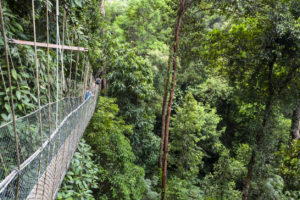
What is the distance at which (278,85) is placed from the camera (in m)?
3.20

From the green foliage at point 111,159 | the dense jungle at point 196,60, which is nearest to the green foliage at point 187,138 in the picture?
the dense jungle at point 196,60

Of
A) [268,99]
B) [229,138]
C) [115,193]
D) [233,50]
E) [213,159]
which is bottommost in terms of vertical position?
[213,159]

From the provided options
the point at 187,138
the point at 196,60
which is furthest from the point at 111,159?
the point at 187,138

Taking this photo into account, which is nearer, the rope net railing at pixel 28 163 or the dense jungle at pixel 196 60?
the rope net railing at pixel 28 163

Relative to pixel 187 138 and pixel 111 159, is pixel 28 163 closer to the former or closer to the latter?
pixel 111 159

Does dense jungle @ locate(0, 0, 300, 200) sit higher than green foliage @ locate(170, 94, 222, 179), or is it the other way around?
dense jungle @ locate(0, 0, 300, 200)

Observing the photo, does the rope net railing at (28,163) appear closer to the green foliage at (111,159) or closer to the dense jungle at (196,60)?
the dense jungle at (196,60)

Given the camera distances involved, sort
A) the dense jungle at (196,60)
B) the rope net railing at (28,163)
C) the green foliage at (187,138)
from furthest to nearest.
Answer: the green foliage at (187,138) → the dense jungle at (196,60) → the rope net railing at (28,163)

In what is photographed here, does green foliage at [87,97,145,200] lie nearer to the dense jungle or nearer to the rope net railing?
the dense jungle

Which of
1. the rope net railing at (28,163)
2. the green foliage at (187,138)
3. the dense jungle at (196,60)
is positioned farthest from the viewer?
the green foliage at (187,138)

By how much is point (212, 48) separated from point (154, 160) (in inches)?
158

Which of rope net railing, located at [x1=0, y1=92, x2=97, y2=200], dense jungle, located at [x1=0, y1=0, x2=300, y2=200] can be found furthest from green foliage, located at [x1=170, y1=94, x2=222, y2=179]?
rope net railing, located at [x1=0, y1=92, x2=97, y2=200]

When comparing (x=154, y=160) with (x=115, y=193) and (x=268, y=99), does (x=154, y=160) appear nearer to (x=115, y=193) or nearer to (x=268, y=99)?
(x=115, y=193)

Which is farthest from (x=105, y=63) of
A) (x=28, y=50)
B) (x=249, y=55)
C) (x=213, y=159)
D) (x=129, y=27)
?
(x=213, y=159)
